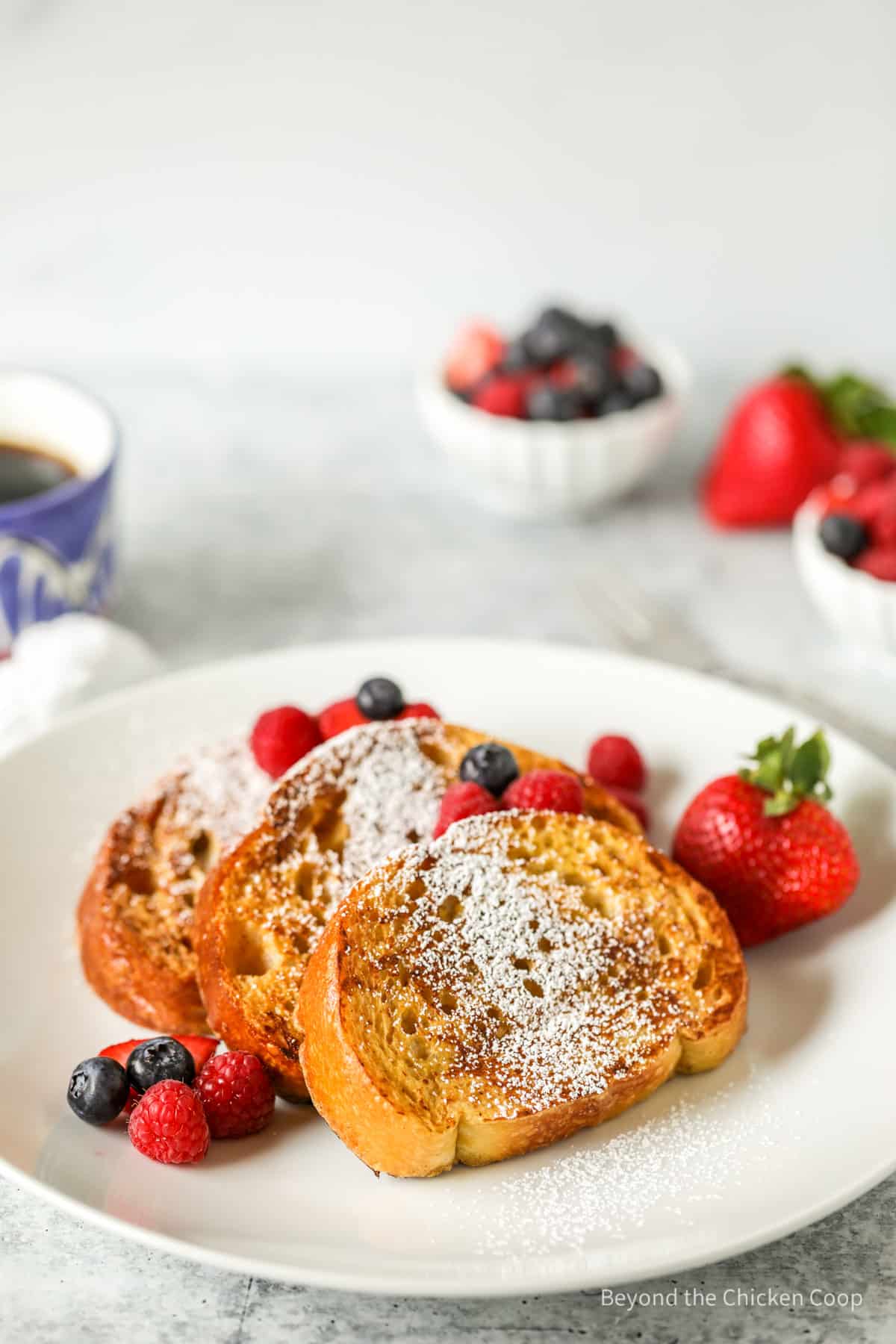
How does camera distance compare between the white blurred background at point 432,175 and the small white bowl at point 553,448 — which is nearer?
the small white bowl at point 553,448

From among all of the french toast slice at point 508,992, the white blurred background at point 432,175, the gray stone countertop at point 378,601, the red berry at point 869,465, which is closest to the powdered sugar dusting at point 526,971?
the french toast slice at point 508,992

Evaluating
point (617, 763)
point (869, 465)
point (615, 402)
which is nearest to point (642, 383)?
point (615, 402)

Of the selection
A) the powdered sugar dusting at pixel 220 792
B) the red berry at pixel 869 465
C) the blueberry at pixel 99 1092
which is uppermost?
the red berry at pixel 869 465

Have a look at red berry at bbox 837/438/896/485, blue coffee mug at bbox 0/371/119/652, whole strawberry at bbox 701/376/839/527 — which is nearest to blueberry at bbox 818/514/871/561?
red berry at bbox 837/438/896/485

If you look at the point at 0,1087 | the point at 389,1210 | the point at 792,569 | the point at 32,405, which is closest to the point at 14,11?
the point at 32,405

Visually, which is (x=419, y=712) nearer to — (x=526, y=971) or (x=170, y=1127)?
(x=526, y=971)

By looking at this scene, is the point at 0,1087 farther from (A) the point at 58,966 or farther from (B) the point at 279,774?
(B) the point at 279,774

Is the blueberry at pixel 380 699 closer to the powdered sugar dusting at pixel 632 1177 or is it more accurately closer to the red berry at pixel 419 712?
the red berry at pixel 419 712
